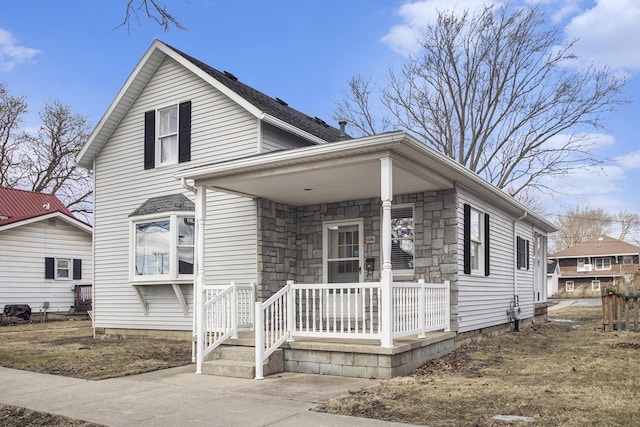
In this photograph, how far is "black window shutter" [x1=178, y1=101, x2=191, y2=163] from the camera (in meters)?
12.5

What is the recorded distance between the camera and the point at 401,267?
10.7 meters

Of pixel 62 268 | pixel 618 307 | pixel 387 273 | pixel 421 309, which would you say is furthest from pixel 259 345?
pixel 62 268

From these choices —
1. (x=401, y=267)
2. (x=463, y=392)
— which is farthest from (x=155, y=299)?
(x=463, y=392)

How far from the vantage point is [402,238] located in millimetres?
10711

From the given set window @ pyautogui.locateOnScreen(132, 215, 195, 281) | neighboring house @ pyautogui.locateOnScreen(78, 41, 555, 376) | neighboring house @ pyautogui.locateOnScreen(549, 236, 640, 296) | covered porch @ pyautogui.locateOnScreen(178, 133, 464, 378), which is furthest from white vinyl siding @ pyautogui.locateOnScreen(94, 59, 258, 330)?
neighboring house @ pyautogui.locateOnScreen(549, 236, 640, 296)

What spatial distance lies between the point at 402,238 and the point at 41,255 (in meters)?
15.1

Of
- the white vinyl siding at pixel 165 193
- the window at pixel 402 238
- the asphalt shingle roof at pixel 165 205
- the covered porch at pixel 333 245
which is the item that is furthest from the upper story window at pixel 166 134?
the window at pixel 402 238

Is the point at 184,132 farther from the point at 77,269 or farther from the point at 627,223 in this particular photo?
the point at 627,223

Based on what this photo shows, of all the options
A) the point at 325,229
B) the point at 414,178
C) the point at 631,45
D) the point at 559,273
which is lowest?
the point at 559,273

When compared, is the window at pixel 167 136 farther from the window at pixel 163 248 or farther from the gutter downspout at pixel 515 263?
the gutter downspout at pixel 515 263

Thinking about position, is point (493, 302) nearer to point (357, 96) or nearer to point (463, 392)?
point (463, 392)

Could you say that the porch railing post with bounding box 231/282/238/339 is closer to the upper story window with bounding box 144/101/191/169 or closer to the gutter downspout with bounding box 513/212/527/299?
the upper story window with bounding box 144/101/191/169

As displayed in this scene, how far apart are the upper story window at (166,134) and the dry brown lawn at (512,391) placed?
755cm

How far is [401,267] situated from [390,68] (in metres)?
18.2
